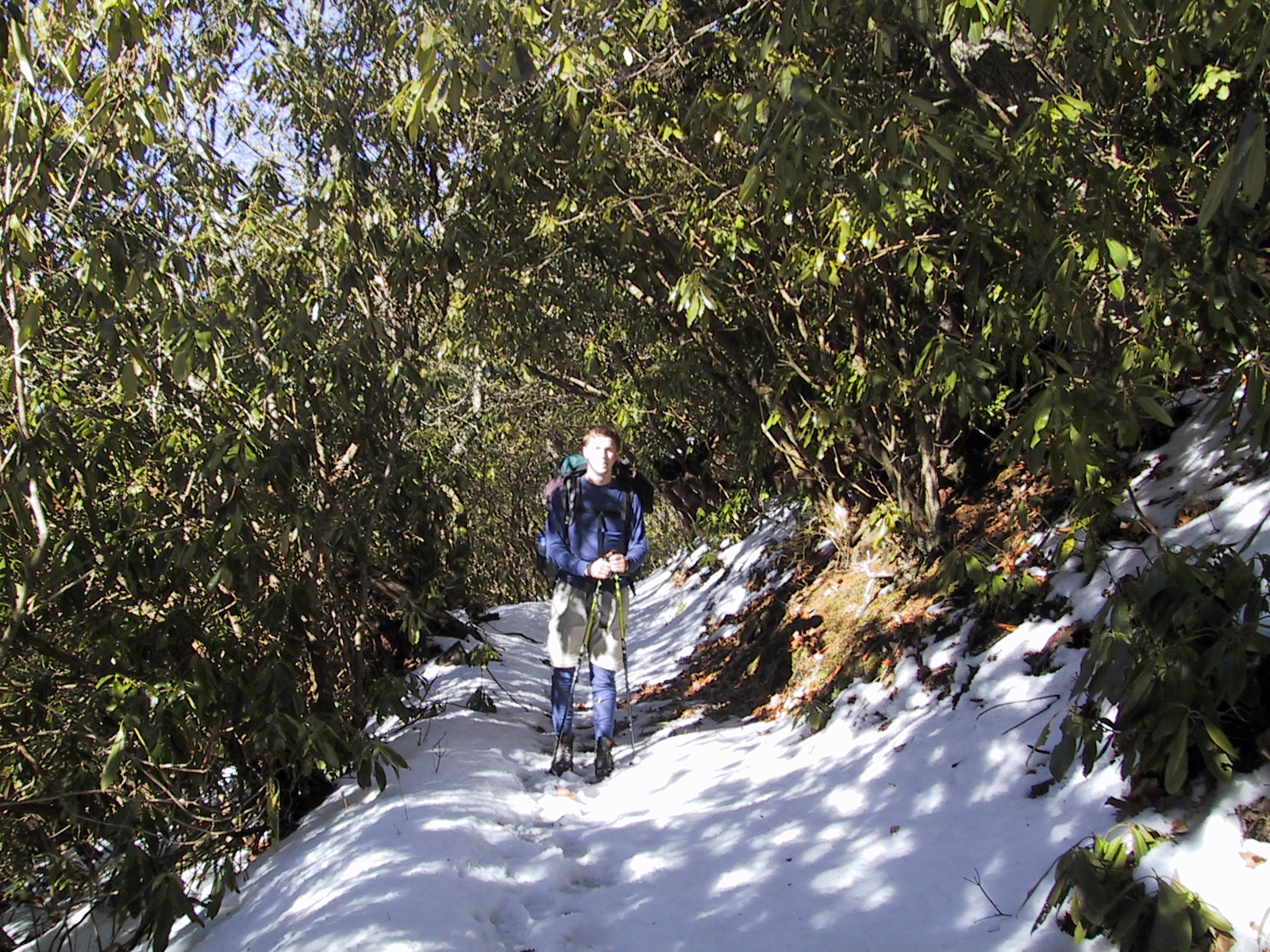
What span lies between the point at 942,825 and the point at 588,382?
714cm

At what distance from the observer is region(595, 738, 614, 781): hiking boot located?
534 centimetres

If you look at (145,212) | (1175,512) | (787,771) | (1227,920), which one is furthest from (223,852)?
(1175,512)

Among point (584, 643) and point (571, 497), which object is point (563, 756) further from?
point (571, 497)

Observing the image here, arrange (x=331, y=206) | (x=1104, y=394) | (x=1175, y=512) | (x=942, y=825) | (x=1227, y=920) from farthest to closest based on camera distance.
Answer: (x=331, y=206) → (x=1175, y=512) → (x=942, y=825) → (x=1104, y=394) → (x=1227, y=920)

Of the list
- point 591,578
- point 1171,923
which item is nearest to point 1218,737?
point 1171,923

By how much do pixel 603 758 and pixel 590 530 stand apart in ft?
4.28

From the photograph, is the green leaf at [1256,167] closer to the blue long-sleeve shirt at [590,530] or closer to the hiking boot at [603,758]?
the blue long-sleeve shirt at [590,530]

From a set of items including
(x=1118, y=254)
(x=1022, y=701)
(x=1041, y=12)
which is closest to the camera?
(x=1041, y=12)

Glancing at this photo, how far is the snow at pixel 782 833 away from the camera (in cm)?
317

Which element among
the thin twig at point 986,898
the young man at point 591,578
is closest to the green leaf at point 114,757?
the young man at point 591,578

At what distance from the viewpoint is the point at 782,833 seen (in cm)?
409

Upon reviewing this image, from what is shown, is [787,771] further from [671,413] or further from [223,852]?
[671,413]

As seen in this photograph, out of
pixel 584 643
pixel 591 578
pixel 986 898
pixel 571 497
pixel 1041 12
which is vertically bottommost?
pixel 986 898

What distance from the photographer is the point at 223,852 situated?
16.0 feet
